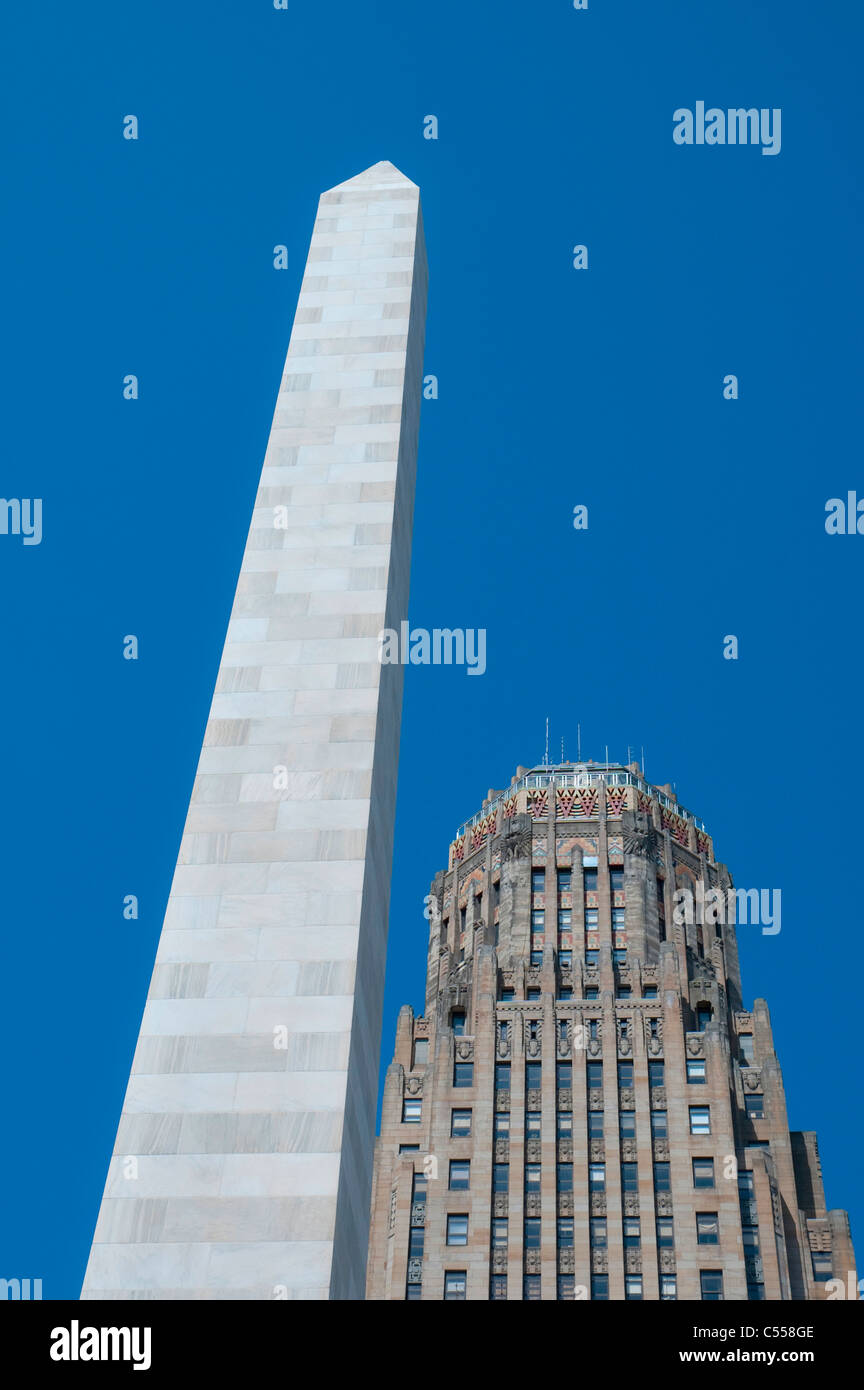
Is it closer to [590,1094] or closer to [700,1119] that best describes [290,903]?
[700,1119]

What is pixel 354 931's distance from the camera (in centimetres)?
2038

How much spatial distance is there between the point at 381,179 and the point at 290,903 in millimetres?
16306

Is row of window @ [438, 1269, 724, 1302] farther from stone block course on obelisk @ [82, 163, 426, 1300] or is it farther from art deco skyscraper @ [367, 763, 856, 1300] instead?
stone block course on obelisk @ [82, 163, 426, 1300]

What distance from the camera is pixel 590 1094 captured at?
302ft

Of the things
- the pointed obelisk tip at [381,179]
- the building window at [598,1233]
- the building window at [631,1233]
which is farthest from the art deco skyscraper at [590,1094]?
the pointed obelisk tip at [381,179]

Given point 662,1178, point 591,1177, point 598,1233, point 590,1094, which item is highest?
point 590,1094

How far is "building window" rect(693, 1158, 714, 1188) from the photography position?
86.8 meters

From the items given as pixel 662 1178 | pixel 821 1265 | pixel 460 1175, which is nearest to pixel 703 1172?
pixel 662 1178

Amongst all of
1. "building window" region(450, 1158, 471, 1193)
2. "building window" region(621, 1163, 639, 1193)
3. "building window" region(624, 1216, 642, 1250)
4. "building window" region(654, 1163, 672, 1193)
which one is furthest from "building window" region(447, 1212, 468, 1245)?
"building window" region(654, 1163, 672, 1193)
